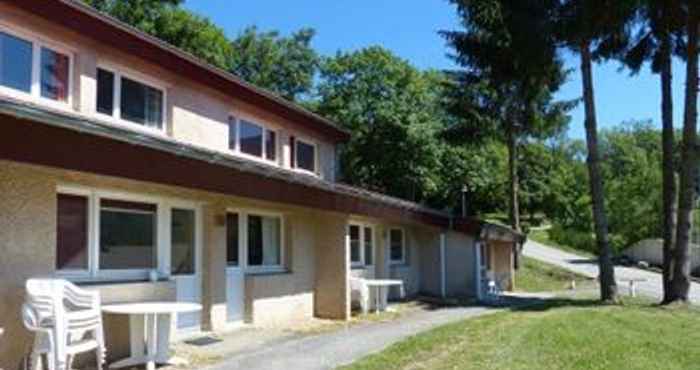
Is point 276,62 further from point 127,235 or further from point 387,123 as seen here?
point 127,235

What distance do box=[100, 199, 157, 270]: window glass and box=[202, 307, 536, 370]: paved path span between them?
7.04 feet

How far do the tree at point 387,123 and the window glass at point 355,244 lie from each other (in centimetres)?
1809

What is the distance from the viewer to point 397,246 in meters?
26.1

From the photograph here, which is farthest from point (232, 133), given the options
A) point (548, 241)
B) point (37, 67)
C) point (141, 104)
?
point (548, 241)

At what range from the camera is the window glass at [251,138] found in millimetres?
18942

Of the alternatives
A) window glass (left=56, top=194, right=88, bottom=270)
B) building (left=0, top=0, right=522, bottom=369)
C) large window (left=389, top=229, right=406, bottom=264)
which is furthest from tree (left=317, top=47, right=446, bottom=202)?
window glass (left=56, top=194, right=88, bottom=270)

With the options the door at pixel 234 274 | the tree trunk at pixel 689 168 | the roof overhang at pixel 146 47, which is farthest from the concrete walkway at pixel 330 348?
the tree trunk at pixel 689 168

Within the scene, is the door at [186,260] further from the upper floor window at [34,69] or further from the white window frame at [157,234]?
the upper floor window at [34,69]

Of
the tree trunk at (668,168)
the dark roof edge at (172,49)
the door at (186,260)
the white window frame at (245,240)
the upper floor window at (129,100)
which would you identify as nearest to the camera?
the dark roof edge at (172,49)

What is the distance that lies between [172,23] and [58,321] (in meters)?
32.7

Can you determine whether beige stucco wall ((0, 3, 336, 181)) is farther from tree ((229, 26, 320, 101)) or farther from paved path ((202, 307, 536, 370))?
tree ((229, 26, 320, 101))

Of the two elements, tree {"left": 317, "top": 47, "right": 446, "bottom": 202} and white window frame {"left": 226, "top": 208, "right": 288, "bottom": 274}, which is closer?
white window frame {"left": 226, "top": 208, "right": 288, "bottom": 274}

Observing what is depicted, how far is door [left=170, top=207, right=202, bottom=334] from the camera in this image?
525 inches

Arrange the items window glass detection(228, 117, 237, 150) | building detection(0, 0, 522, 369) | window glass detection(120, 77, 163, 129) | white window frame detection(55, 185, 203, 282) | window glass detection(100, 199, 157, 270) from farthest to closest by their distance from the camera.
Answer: window glass detection(228, 117, 237, 150)
window glass detection(120, 77, 163, 129)
window glass detection(100, 199, 157, 270)
white window frame detection(55, 185, 203, 282)
building detection(0, 0, 522, 369)
